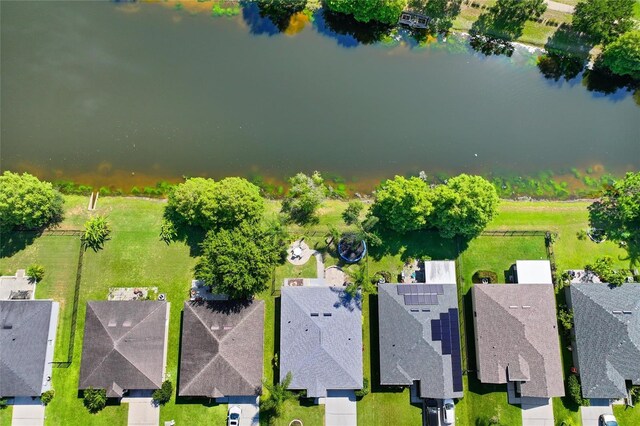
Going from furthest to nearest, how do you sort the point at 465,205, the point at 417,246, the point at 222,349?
the point at 417,246
the point at 465,205
the point at 222,349

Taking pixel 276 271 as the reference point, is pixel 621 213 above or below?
above

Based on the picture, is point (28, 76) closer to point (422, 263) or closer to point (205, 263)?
point (205, 263)

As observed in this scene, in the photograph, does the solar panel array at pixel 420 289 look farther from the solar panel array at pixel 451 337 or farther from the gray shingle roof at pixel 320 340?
the gray shingle roof at pixel 320 340

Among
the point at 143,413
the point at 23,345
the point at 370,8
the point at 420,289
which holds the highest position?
the point at 370,8

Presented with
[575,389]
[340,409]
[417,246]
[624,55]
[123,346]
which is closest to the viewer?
[123,346]

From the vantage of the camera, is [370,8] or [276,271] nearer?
[276,271]

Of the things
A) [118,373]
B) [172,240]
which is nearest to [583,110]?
[172,240]

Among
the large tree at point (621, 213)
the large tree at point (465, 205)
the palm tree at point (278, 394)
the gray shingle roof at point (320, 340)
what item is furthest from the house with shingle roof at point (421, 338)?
the large tree at point (621, 213)

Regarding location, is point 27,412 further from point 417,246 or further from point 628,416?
point 628,416

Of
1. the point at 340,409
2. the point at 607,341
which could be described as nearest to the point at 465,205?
the point at 607,341
